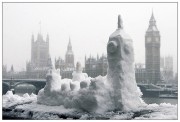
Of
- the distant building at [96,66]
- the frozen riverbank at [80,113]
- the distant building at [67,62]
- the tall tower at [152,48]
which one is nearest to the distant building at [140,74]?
the tall tower at [152,48]

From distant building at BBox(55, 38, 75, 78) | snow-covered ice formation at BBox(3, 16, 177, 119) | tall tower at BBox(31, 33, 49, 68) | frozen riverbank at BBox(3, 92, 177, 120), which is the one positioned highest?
tall tower at BBox(31, 33, 49, 68)

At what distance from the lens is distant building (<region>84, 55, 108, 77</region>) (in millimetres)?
37453

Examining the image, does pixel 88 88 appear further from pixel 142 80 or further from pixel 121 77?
pixel 142 80

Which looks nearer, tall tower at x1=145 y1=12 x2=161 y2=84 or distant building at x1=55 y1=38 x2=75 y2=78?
tall tower at x1=145 y1=12 x2=161 y2=84

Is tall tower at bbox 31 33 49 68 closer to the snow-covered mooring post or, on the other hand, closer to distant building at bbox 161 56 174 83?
distant building at bbox 161 56 174 83

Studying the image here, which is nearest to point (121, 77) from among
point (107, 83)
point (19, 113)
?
point (107, 83)

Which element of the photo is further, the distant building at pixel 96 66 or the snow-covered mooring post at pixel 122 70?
the distant building at pixel 96 66

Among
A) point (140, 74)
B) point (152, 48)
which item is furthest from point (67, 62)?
point (152, 48)

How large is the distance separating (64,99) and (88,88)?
203cm

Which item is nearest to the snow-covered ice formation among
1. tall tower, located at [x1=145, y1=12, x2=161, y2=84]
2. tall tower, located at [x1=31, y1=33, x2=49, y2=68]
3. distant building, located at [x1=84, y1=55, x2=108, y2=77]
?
distant building, located at [x1=84, y1=55, x2=108, y2=77]

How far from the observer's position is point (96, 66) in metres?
38.2

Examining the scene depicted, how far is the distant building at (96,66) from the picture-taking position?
1475 inches

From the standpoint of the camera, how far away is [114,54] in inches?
481

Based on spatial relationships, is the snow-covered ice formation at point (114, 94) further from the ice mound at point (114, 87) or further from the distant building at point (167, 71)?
the distant building at point (167, 71)
